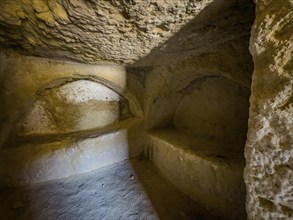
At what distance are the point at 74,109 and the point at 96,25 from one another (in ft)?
5.28

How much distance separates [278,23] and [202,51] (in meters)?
1.07

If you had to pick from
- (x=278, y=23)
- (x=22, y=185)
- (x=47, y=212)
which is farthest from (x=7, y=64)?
(x=278, y=23)

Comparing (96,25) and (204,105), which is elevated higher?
(96,25)

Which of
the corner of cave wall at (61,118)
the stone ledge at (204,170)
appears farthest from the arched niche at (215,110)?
the corner of cave wall at (61,118)

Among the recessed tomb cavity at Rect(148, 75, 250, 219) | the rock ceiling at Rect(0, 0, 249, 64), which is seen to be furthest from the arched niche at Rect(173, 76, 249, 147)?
the rock ceiling at Rect(0, 0, 249, 64)

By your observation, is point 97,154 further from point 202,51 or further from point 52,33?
point 202,51

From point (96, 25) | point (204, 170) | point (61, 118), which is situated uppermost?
point (96, 25)

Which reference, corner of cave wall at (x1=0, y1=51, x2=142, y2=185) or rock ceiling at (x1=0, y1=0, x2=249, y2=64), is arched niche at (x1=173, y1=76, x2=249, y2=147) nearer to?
corner of cave wall at (x1=0, y1=51, x2=142, y2=185)

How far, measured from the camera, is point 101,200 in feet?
6.06

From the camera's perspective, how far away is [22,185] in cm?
195

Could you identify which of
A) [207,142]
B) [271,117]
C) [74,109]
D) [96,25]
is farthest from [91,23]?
[207,142]

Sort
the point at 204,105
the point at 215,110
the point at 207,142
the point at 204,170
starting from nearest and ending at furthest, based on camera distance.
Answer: the point at 204,170, the point at 207,142, the point at 215,110, the point at 204,105

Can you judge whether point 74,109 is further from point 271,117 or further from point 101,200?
point 271,117

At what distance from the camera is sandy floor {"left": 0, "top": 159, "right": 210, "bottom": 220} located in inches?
65.3
